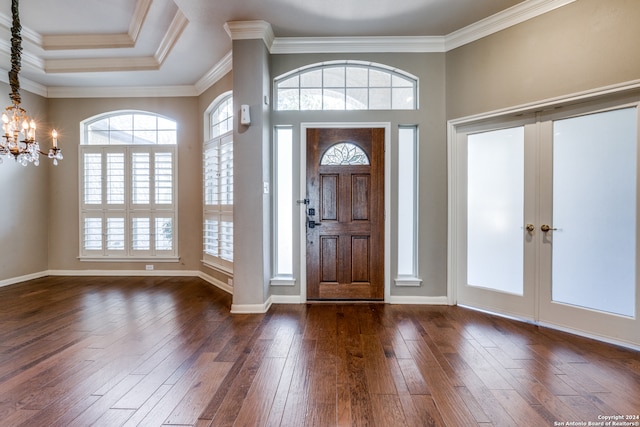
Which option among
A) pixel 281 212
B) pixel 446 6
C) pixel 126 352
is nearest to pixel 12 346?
pixel 126 352

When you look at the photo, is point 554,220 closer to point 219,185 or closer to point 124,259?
point 219,185

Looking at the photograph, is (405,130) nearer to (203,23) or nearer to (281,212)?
(281,212)

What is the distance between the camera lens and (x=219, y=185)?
4.43 meters

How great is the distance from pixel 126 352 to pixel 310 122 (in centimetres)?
295

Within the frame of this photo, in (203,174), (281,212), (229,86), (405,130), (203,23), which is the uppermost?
(203,23)

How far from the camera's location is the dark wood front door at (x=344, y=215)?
3678mm

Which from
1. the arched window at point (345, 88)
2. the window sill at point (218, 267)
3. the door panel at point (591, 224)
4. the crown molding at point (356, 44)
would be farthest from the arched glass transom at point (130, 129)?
the door panel at point (591, 224)

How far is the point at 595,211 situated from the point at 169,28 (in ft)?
16.2

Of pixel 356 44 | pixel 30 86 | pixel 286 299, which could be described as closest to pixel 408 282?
pixel 286 299

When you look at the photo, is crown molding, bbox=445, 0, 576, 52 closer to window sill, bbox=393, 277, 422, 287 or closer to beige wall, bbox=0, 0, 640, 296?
beige wall, bbox=0, 0, 640, 296

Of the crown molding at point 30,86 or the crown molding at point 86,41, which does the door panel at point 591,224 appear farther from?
the crown molding at point 30,86

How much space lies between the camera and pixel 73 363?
2.27 m

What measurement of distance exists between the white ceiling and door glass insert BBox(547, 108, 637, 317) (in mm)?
1368

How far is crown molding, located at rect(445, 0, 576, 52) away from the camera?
9.47ft
